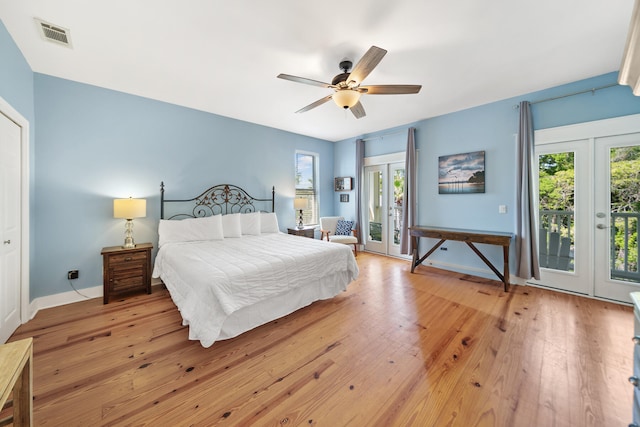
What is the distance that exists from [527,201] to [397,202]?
7.17ft

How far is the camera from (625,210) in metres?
2.84

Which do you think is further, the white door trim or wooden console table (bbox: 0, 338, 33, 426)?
the white door trim

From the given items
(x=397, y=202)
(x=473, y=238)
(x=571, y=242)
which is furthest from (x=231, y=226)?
(x=571, y=242)

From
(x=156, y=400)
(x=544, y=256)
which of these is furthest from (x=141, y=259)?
(x=544, y=256)

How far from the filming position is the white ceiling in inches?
73.6

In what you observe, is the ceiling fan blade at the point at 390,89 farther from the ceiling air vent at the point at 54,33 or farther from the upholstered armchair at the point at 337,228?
the upholstered armchair at the point at 337,228

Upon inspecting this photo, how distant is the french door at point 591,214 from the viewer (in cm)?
282

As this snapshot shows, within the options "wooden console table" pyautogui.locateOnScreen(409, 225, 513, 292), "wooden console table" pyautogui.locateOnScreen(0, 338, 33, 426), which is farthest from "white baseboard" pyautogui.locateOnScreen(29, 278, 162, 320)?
"wooden console table" pyautogui.locateOnScreen(409, 225, 513, 292)

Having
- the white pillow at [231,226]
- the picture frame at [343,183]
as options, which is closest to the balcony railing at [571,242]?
the picture frame at [343,183]

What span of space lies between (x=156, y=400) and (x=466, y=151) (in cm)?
478

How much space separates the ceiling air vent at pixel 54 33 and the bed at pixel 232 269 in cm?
185

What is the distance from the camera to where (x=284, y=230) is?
5090 millimetres

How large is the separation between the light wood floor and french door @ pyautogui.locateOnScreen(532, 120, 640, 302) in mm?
402

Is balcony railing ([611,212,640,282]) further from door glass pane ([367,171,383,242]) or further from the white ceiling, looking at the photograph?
door glass pane ([367,171,383,242])
